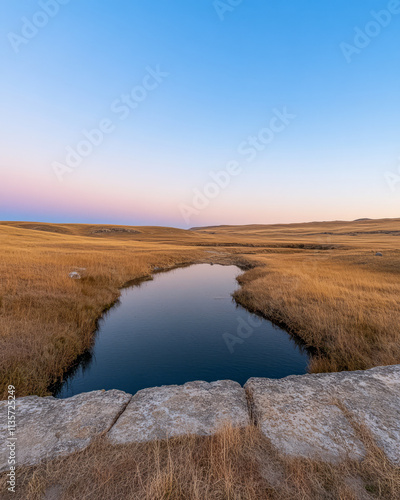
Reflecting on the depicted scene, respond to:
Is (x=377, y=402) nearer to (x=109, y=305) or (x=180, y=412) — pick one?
(x=180, y=412)

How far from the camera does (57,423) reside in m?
3.48

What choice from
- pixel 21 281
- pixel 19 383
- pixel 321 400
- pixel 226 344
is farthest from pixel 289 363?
pixel 21 281

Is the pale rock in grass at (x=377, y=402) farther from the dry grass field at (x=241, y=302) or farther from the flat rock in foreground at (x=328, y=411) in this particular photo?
the dry grass field at (x=241, y=302)

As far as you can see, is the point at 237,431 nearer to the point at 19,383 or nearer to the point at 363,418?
the point at 363,418

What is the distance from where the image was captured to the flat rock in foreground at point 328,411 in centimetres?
302

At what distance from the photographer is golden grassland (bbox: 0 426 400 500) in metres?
Answer: 2.38

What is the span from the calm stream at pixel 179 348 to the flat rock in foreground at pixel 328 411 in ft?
9.94

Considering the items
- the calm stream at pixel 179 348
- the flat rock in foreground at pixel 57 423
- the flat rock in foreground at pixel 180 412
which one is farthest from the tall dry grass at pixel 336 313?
the flat rock in foreground at pixel 57 423

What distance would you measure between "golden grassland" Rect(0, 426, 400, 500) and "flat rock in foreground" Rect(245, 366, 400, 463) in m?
0.19

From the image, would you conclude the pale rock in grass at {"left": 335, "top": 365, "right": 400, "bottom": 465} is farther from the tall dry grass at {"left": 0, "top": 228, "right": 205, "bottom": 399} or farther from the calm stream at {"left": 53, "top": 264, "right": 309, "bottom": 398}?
the tall dry grass at {"left": 0, "top": 228, "right": 205, "bottom": 399}

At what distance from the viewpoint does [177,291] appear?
17.3 meters

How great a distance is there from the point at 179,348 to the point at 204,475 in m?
6.62

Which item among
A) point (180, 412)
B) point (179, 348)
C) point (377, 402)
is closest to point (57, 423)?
point (180, 412)

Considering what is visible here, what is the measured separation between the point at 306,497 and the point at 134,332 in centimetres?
900
